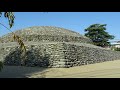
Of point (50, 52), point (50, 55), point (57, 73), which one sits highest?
point (50, 52)

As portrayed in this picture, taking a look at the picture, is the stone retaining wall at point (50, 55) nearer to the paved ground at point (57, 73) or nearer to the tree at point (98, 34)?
the paved ground at point (57, 73)

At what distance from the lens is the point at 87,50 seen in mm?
22078

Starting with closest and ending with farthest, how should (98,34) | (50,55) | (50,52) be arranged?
(50,55), (50,52), (98,34)

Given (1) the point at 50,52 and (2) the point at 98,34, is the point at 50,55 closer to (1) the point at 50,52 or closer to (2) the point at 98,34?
(1) the point at 50,52

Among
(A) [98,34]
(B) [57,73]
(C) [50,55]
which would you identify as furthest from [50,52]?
(A) [98,34]

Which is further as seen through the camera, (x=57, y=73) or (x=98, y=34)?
(x=98, y=34)

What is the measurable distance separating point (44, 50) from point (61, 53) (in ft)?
4.90

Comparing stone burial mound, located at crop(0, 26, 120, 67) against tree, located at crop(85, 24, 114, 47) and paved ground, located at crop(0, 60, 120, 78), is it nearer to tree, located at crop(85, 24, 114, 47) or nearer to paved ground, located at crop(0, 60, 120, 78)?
paved ground, located at crop(0, 60, 120, 78)

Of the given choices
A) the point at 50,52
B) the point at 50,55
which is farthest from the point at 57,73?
the point at 50,52

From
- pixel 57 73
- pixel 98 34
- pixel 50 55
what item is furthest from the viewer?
pixel 98 34

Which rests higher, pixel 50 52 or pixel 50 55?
pixel 50 52
